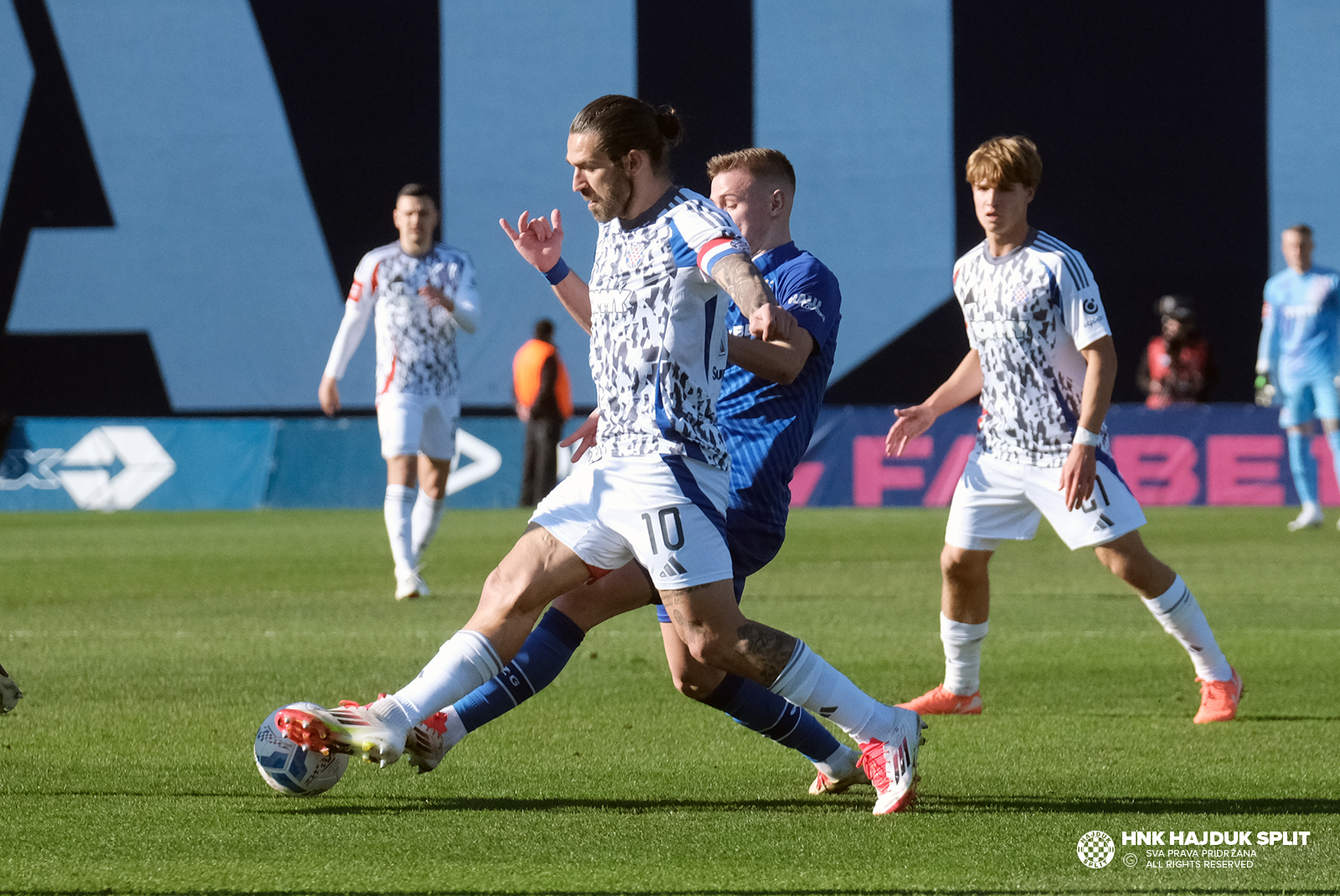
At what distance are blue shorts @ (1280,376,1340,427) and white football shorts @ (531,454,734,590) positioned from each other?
12.2 meters

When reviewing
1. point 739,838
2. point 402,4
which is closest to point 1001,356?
point 739,838

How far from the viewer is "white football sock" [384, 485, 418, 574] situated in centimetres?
1045

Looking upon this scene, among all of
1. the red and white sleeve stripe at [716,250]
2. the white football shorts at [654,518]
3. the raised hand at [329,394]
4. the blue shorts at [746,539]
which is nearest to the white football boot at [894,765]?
the blue shorts at [746,539]

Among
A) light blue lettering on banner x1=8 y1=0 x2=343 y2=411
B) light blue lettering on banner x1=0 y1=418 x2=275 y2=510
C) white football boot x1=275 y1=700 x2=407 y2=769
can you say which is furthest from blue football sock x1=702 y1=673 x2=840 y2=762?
light blue lettering on banner x1=8 y1=0 x2=343 y2=411

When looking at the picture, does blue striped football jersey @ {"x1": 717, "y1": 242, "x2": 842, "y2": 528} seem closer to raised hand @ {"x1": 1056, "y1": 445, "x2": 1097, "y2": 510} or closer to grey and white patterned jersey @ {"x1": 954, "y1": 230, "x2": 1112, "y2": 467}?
raised hand @ {"x1": 1056, "y1": 445, "x2": 1097, "y2": 510}

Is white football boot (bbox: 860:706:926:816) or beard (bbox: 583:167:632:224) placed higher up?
beard (bbox: 583:167:632:224)

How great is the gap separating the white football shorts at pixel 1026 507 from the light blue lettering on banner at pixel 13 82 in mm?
21269

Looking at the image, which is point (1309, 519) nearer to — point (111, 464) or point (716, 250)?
point (716, 250)

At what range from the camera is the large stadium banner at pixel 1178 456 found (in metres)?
19.0

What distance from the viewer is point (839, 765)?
4.85 m

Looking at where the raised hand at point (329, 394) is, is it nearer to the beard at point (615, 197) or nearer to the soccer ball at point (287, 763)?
the soccer ball at point (287, 763)

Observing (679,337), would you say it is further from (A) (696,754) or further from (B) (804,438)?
(A) (696,754)

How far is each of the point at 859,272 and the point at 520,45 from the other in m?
5.83

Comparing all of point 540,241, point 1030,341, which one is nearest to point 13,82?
point 1030,341
